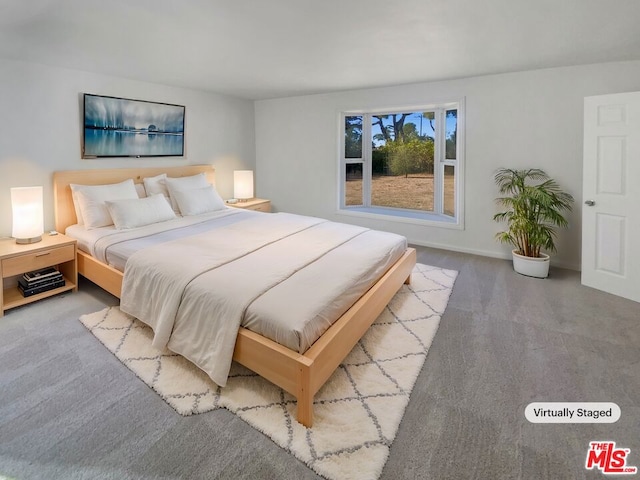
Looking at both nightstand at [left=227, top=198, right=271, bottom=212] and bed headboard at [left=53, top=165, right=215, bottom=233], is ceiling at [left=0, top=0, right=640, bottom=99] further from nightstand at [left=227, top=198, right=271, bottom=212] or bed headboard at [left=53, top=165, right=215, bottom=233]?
nightstand at [left=227, top=198, right=271, bottom=212]

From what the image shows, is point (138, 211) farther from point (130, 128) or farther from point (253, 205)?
point (253, 205)

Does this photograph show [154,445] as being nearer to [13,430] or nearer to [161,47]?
[13,430]

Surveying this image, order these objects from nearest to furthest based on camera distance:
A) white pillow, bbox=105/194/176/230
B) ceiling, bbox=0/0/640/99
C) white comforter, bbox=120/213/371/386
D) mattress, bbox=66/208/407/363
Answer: mattress, bbox=66/208/407/363, white comforter, bbox=120/213/371/386, ceiling, bbox=0/0/640/99, white pillow, bbox=105/194/176/230

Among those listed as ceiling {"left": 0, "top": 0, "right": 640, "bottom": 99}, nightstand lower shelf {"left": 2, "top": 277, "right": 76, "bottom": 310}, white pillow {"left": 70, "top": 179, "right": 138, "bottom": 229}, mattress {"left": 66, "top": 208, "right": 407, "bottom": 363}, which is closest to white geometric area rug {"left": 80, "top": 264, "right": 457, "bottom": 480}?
mattress {"left": 66, "top": 208, "right": 407, "bottom": 363}

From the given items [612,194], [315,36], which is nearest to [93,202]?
[315,36]

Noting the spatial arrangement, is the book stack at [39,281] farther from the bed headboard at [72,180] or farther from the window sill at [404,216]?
the window sill at [404,216]

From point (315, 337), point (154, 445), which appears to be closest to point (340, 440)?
point (315, 337)

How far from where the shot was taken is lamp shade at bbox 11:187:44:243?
3023mm

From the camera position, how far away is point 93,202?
138 inches

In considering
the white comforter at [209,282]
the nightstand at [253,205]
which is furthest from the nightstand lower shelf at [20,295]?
the nightstand at [253,205]

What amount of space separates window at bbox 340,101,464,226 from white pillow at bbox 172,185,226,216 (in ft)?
6.88

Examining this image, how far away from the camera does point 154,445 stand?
1.62 metres

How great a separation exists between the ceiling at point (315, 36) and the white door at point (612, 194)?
53cm

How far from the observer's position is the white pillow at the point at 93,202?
347 cm
